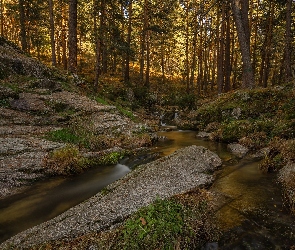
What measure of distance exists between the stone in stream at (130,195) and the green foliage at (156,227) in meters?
0.61

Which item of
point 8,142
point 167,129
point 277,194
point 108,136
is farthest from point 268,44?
point 8,142

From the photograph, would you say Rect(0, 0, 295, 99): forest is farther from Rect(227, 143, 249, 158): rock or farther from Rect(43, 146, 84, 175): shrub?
Rect(43, 146, 84, 175): shrub

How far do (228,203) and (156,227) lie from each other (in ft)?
8.71

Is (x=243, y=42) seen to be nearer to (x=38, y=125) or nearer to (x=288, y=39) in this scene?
(x=288, y=39)

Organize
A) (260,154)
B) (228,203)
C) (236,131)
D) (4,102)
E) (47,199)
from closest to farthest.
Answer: (228,203) → (47,199) → (260,154) → (4,102) → (236,131)

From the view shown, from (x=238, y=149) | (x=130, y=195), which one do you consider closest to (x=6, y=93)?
(x=130, y=195)

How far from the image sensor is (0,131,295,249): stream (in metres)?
4.86

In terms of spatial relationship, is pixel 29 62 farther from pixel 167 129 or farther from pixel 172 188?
pixel 172 188

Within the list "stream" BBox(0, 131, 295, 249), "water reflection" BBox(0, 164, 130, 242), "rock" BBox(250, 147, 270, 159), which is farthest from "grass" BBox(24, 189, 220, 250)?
"rock" BBox(250, 147, 270, 159)

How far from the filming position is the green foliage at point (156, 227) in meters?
3.94

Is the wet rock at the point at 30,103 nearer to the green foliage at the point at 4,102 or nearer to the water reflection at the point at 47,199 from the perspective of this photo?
the green foliage at the point at 4,102

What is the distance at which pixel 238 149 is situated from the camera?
34.1ft

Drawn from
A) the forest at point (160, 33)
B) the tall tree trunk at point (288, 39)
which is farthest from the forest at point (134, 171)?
the tall tree trunk at point (288, 39)

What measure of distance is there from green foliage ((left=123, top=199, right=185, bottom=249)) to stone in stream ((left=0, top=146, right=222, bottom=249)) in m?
0.61
